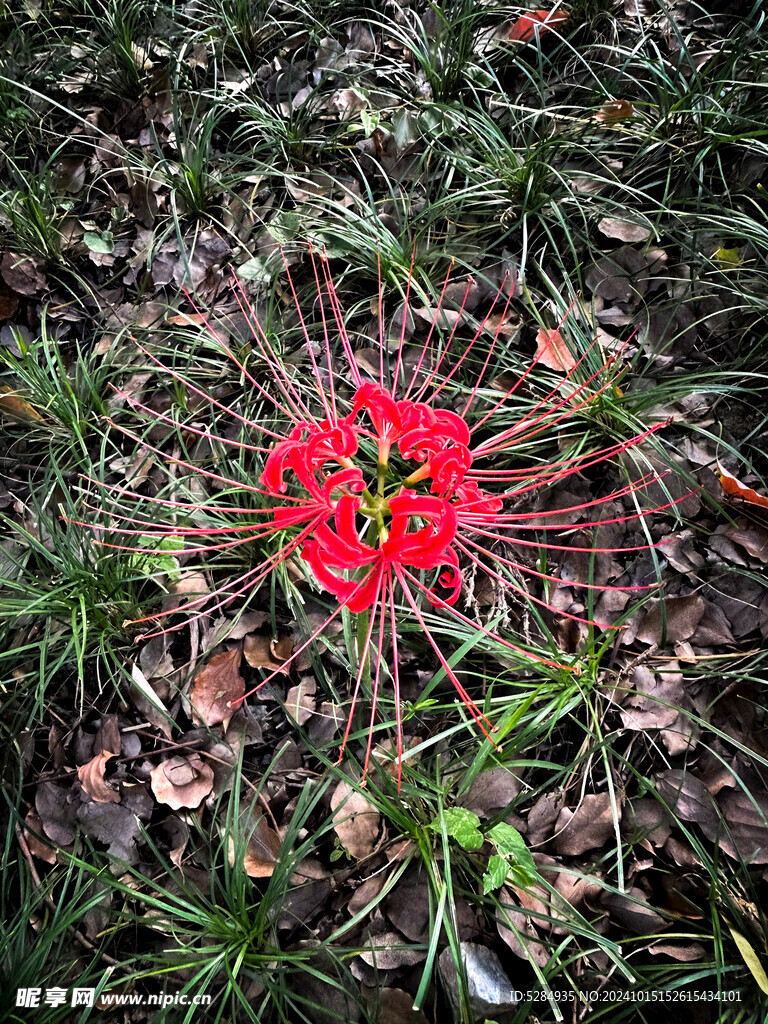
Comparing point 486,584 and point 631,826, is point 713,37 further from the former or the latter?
point 631,826

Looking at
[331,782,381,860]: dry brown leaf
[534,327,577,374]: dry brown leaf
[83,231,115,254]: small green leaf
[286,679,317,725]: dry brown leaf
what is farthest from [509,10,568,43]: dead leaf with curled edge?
[331,782,381,860]: dry brown leaf

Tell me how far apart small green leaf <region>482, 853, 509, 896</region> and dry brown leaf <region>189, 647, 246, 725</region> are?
0.73 m

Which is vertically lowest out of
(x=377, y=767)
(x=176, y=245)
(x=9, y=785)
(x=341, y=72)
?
(x=9, y=785)

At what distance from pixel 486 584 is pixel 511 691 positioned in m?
0.28

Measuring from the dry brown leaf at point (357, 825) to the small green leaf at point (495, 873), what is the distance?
0.31 m

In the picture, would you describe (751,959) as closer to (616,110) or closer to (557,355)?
(557,355)

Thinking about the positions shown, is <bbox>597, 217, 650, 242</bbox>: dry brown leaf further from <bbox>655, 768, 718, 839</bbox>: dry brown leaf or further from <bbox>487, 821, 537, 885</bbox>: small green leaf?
<bbox>487, 821, 537, 885</bbox>: small green leaf

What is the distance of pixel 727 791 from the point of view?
4.65ft

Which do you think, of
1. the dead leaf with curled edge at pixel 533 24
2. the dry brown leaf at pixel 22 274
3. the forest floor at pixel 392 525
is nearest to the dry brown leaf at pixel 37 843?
the forest floor at pixel 392 525

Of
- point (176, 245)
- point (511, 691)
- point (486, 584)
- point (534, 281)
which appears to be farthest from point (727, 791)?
point (176, 245)

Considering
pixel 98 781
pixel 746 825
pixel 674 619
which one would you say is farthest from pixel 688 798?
pixel 98 781

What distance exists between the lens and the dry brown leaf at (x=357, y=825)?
4.77 feet

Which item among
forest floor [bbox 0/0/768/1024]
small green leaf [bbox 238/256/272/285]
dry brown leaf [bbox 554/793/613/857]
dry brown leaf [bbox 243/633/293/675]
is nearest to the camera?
forest floor [bbox 0/0/768/1024]

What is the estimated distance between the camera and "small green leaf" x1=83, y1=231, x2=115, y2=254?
2430 millimetres
